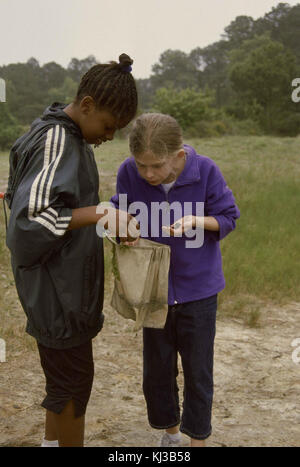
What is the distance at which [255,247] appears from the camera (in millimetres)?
6539

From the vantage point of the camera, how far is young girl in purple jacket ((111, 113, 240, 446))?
2168mm

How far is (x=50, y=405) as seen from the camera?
2.18m

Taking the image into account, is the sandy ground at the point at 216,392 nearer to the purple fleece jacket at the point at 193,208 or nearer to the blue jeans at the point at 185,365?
the blue jeans at the point at 185,365

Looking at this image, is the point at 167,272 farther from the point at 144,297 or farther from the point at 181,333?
the point at 181,333

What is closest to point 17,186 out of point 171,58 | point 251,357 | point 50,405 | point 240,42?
point 50,405

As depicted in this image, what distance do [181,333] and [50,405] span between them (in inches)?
24.4

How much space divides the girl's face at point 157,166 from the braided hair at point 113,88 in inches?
6.6

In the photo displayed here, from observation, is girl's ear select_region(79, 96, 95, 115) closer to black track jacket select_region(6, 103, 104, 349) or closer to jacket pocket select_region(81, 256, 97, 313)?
black track jacket select_region(6, 103, 104, 349)

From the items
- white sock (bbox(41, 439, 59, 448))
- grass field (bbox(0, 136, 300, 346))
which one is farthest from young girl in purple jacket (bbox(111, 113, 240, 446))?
grass field (bbox(0, 136, 300, 346))

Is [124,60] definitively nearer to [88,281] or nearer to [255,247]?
[88,281]

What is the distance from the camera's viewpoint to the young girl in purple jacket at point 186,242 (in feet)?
7.11

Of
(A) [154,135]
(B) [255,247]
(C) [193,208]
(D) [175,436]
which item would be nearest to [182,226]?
(C) [193,208]

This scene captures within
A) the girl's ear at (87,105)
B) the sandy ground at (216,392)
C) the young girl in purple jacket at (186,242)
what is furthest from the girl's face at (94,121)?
the sandy ground at (216,392)

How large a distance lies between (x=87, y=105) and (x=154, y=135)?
270 mm
